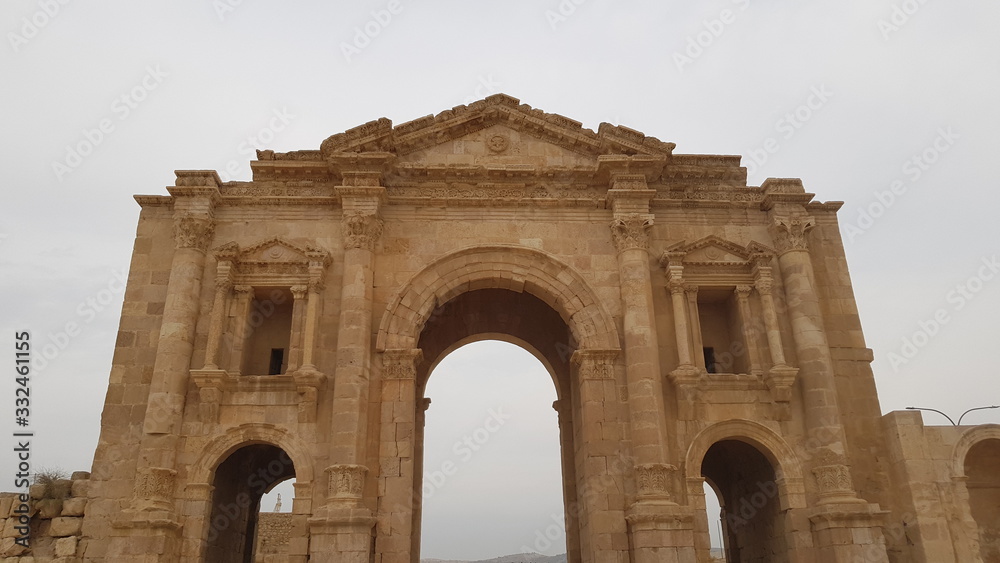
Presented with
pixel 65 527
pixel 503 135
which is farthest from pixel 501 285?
pixel 65 527

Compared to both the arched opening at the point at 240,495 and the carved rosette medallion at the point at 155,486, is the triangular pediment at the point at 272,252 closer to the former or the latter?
the arched opening at the point at 240,495

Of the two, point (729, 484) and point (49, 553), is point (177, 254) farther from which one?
point (729, 484)

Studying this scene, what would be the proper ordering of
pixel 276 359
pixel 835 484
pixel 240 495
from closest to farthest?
1. pixel 835 484
2. pixel 276 359
3. pixel 240 495

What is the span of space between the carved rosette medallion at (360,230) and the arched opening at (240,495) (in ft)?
17.6

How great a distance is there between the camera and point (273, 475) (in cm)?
1895

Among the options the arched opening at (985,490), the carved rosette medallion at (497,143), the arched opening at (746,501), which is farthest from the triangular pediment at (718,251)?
the arched opening at (985,490)

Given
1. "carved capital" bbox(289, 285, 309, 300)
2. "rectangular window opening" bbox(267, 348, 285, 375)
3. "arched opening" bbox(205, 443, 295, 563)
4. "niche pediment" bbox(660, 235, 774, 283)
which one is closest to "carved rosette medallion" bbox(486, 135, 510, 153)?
"niche pediment" bbox(660, 235, 774, 283)

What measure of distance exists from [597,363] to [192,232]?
33.0 feet

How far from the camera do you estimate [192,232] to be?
1633cm

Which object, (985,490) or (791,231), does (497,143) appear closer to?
(791,231)

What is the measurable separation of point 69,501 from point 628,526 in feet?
38.5

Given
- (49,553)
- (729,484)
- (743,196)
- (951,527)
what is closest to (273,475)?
(49,553)

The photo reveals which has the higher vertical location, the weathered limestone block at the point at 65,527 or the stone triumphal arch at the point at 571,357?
the stone triumphal arch at the point at 571,357

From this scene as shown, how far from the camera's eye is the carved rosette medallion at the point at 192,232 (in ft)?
53.4
